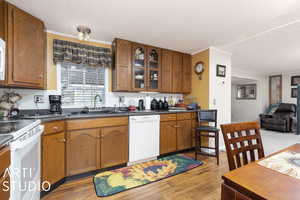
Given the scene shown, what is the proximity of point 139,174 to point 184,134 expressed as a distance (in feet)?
4.11

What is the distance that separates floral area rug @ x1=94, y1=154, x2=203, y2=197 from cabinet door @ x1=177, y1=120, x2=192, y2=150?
0.98 feet

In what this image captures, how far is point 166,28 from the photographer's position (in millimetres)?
2133

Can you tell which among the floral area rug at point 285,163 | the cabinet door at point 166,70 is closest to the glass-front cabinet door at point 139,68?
the cabinet door at point 166,70

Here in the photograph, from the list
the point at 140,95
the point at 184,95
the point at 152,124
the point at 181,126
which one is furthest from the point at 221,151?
the point at 140,95

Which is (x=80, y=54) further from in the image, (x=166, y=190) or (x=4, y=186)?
(x=166, y=190)

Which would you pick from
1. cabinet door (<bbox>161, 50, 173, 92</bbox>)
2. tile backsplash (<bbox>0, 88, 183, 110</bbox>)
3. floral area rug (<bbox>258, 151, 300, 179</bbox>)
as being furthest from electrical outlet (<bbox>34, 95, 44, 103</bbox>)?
floral area rug (<bbox>258, 151, 300, 179</bbox>)

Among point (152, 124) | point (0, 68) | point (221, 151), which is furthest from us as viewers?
point (221, 151)

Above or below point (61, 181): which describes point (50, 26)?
above

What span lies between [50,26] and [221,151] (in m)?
4.03

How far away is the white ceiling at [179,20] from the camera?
158cm

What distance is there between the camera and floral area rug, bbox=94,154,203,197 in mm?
1668

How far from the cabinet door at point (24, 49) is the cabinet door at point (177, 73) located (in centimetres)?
247

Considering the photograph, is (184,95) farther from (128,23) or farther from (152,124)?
(128,23)

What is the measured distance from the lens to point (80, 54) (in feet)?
7.54
